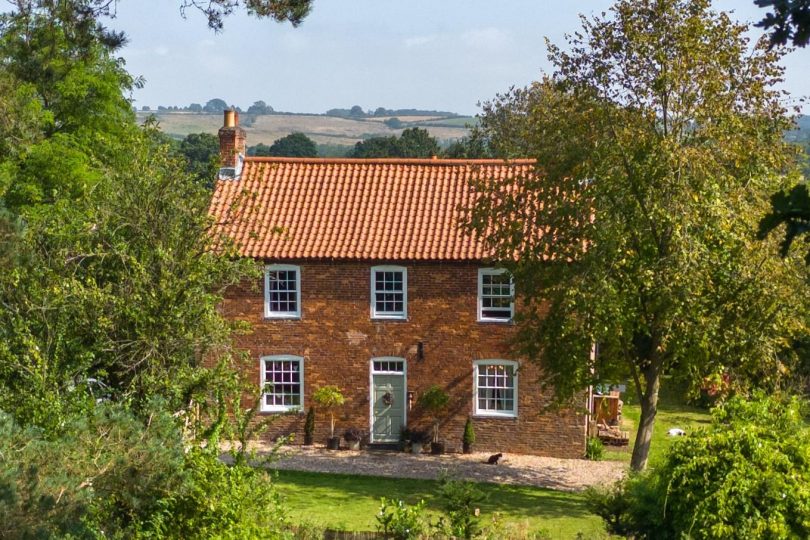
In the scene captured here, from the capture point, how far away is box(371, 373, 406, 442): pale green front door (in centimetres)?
3073

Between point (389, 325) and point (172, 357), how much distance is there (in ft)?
41.9

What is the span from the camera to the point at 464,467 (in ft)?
93.7

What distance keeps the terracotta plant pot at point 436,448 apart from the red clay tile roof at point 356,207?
5.01 m

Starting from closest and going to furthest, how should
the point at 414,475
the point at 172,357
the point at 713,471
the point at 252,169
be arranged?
1. the point at 713,471
2. the point at 172,357
3. the point at 414,475
4. the point at 252,169

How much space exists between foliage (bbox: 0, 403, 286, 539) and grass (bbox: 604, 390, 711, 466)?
666 inches

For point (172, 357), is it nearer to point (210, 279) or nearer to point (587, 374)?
point (210, 279)

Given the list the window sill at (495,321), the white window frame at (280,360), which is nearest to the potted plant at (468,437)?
the window sill at (495,321)

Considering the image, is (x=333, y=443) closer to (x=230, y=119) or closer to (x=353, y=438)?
(x=353, y=438)

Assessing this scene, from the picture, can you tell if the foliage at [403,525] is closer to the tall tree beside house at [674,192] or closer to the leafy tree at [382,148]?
the tall tree beside house at [674,192]

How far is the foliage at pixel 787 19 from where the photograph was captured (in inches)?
265

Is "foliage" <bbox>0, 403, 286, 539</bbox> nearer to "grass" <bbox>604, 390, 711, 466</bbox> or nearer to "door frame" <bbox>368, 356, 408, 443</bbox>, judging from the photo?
"door frame" <bbox>368, 356, 408, 443</bbox>

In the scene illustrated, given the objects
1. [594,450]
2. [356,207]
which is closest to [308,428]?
[356,207]

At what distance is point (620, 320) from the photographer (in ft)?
73.3

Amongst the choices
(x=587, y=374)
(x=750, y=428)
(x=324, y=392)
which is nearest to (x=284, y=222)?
(x=324, y=392)
